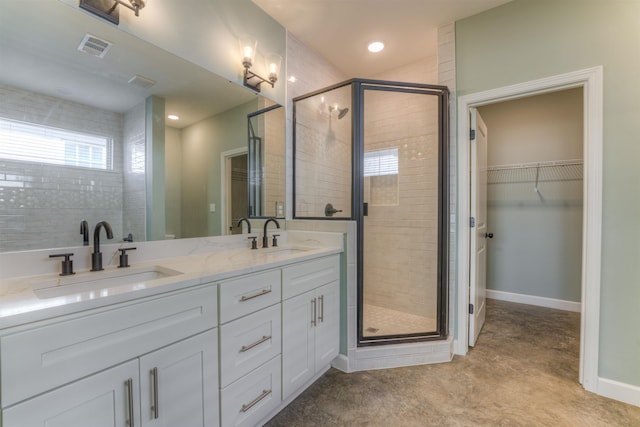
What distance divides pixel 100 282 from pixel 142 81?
1060 mm

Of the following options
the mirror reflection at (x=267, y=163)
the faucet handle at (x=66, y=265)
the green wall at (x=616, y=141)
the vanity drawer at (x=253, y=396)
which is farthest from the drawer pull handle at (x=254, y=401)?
the green wall at (x=616, y=141)

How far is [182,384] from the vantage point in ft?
3.49

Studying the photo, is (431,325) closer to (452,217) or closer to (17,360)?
(452,217)

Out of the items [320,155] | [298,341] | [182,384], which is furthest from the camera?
[320,155]

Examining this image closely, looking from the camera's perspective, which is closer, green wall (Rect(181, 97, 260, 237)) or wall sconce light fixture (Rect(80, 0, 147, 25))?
wall sconce light fixture (Rect(80, 0, 147, 25))

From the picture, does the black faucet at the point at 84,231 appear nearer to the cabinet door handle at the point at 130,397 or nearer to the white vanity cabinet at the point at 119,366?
the white vanity cabinet at the point at 119,366

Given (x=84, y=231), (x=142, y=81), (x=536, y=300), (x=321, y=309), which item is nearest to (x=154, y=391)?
(x=84, y=231)

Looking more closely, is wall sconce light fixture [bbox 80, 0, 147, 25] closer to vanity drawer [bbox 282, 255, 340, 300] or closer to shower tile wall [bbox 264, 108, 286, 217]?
shower tile wall [bbox 264, 108, 286, 217]

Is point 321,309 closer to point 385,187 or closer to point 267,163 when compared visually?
point 267,163

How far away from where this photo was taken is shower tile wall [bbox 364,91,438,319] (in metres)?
2.54

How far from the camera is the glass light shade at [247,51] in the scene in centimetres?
197

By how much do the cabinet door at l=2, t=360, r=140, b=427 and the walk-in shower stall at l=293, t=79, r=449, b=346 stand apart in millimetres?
1474

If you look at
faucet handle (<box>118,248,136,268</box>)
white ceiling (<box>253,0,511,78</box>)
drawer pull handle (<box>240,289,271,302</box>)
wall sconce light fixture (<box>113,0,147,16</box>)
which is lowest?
drawer pull handle (<box>240,289,271,302</box>)

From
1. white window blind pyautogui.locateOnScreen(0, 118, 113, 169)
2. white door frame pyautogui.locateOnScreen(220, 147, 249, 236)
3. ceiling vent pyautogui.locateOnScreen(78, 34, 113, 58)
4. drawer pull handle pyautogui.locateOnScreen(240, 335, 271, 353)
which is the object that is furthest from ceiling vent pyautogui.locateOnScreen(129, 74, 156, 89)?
drawer pull handle pyautogui.locateOnScreen(240, 335, 271, 353)
